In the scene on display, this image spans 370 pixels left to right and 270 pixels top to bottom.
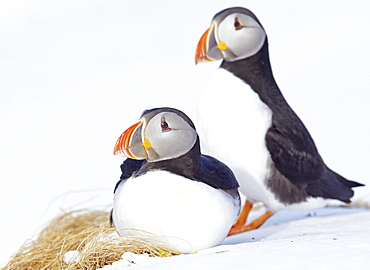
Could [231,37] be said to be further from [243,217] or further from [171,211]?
[171,211]

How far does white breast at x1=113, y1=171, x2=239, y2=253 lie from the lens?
3980 mm

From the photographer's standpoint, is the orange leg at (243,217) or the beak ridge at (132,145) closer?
the beak ridge at (132,145)

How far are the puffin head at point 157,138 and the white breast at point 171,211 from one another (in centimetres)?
15

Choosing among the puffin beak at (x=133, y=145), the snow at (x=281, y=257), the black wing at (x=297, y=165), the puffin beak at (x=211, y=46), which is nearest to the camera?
the snow at (x=281, y=257)

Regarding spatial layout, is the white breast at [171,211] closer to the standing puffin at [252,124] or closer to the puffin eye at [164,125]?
the puffin eye at [164,125]

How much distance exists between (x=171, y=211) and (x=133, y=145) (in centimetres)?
50

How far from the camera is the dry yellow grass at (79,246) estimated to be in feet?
13.7

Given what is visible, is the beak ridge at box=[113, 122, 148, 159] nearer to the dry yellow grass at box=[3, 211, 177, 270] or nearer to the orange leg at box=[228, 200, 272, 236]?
the dry yellow grass at box=[3, 211, 177, 270]

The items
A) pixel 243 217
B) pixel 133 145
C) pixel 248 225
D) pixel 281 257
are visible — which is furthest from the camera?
pixel 243 217

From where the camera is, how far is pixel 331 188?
20.2ft

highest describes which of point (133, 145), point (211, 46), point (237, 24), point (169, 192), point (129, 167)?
point (237, 24)

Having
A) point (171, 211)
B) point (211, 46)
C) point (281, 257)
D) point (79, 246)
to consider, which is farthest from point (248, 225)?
point (281, 257)

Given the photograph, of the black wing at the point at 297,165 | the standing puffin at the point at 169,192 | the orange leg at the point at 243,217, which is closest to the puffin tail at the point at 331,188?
the black wing at the point at 297,165

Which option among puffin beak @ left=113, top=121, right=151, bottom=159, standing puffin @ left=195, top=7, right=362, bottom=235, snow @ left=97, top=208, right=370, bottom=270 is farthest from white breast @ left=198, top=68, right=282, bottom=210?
puffin beak @ left=113, top=121, right=151, bottom=159
